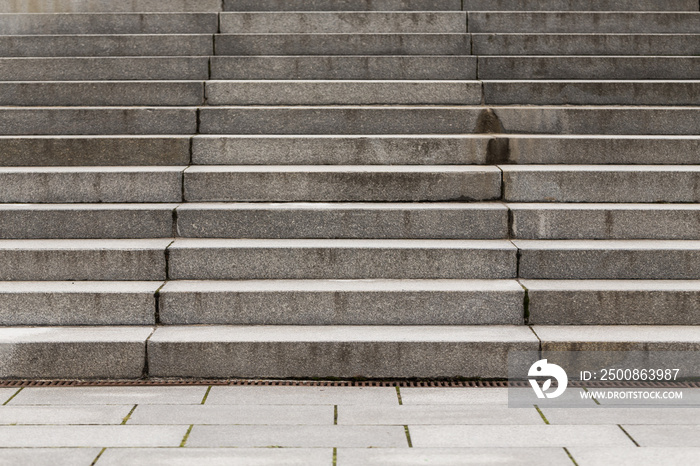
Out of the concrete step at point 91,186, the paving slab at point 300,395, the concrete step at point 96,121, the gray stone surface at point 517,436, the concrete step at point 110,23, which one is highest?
the concrete step at point 110,23

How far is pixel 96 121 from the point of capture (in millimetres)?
6863

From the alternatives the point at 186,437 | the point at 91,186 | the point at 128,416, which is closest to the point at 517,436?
the point at 186,437

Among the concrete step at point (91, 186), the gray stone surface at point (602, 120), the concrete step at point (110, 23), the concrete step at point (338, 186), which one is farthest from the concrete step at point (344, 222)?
the concrete step at point (110, 23)

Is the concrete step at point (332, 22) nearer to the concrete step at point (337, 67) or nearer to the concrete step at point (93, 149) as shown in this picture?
the concrete step at point (337, 67)

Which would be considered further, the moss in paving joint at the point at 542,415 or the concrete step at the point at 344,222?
the concrete step at the point at 344,222

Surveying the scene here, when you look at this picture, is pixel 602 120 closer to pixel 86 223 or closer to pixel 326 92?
pixel 326 92

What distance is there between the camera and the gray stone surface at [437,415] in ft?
13.8

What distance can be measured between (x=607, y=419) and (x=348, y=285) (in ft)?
6.51

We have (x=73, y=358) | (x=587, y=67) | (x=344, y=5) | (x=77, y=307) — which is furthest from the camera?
(x=344, y=5)

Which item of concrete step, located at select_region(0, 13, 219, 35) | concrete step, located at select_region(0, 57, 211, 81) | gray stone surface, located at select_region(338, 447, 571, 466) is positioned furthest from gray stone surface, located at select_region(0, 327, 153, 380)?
concrete step, located at select_region(0, 13, 219, 35)

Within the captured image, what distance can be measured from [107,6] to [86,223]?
3982 mm

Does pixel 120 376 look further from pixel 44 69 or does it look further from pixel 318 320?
pixel 44 69

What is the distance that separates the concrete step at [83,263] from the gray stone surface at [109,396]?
102cm

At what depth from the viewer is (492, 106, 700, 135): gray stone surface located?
268 inches
